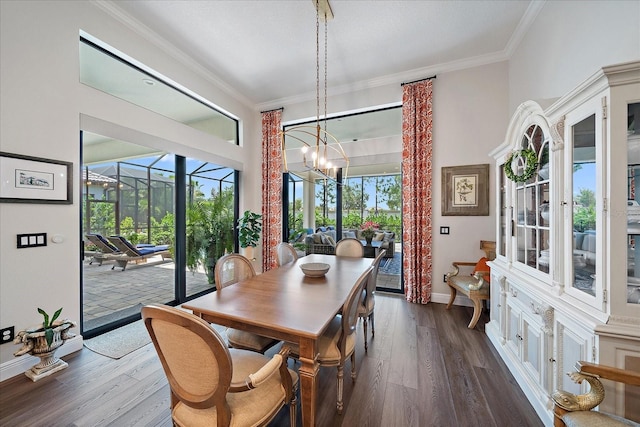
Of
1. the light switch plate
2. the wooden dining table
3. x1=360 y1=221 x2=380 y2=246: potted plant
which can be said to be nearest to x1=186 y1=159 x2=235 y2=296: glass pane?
the light switch plate

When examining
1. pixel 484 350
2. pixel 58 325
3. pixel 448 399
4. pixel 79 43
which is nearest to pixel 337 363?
pixel 448 399

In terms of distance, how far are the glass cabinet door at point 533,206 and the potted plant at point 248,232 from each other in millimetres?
3913

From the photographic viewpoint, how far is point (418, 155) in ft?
12.3

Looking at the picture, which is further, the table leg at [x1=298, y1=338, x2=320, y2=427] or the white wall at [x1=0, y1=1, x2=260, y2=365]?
the white wall at [x1=0, y1=1, x2=260, y2=365]

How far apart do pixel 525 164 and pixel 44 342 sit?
4.28 metres

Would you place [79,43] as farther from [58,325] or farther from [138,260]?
[58,325]

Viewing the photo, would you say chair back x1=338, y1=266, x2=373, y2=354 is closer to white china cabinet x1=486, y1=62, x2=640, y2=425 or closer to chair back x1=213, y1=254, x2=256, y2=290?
chair back x1=213, y1=254, x2=256, y2=290

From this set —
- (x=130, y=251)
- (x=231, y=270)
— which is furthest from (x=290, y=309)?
(x=130, y=251)

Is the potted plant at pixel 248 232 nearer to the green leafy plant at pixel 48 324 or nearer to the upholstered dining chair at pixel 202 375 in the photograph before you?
the green leafy plant at pixel 48 324

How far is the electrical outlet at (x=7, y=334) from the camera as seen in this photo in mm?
1982

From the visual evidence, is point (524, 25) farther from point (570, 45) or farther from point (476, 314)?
point (476, 314)

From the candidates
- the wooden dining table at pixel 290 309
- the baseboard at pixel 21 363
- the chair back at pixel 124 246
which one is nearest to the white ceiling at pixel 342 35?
the chair back at pixel 124 246

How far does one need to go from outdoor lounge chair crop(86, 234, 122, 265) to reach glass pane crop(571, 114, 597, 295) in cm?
432

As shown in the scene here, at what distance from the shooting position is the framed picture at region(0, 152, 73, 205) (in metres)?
2.00
